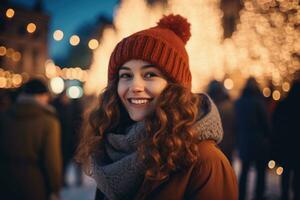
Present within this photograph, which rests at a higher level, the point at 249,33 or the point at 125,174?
the point at 249,33

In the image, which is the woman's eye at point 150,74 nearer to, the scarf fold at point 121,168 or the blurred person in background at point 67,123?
the scarf fold at point 121,168

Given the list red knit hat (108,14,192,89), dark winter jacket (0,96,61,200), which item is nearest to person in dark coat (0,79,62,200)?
dark winter jacket (0,96,61,200)

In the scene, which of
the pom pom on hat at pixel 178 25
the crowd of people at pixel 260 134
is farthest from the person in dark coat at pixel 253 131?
the pom pom on hat at pixel 178 25

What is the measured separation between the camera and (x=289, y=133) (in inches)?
219

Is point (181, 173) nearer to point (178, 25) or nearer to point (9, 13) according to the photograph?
point (178, 25)

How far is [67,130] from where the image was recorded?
8086mm

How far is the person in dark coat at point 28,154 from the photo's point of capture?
4324mm

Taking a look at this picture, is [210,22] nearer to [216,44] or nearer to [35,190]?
[216,44]

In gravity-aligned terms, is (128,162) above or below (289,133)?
above

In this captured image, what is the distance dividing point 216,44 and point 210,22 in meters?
0.69

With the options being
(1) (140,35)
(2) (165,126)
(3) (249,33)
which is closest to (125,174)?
(2) (165,126)

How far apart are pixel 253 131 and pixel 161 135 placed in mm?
4751

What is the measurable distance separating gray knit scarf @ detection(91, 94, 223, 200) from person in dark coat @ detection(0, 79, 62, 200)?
227cm

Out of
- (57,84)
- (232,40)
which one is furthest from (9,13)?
(57,84)
